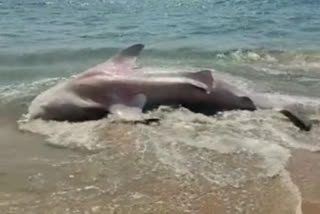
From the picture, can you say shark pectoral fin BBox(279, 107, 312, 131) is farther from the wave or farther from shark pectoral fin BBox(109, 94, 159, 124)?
the wave

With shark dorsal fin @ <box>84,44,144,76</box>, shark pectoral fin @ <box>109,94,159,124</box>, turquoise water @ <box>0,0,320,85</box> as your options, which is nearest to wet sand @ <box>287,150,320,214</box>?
shark pectoral fin @ <box>109,94,159,124</box>

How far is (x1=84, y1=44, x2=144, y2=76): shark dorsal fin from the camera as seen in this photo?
6.35 meters

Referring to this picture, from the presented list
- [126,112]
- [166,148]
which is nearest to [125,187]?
[166,148]

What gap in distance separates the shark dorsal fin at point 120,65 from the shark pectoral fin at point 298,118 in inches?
61.5

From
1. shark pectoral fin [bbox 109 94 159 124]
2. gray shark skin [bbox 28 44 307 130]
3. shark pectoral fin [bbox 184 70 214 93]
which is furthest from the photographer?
shark pectoral fin [bbox 184 70 214 93]

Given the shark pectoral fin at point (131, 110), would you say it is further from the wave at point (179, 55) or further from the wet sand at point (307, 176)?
the wave at point (179, 55)

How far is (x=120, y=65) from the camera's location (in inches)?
257

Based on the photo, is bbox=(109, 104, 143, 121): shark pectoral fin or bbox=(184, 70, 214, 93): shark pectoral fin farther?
bbox=(184, 70, 214, 93): shark pectoral fin

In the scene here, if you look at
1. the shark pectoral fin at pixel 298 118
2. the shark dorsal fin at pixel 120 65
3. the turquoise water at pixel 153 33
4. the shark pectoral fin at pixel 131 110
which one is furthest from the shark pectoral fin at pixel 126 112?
the turquoise water at pixel 153 33

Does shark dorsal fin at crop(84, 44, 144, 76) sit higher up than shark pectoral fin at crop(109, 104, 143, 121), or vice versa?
shark dorsal fin at crop(84, 44, 144, 76)

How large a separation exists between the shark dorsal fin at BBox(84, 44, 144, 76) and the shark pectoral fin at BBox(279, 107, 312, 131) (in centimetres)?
156

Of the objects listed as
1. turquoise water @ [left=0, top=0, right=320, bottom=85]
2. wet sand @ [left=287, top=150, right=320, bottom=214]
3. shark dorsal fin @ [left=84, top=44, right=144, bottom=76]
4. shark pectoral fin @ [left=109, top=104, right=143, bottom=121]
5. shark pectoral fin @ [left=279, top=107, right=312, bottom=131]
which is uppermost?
shark dorsal fin @ [left=84, top=44, right=144, bottom=76]

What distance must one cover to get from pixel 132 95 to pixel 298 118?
4.99 ft

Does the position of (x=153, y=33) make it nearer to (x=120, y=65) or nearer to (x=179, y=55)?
(x=179, y=55)
